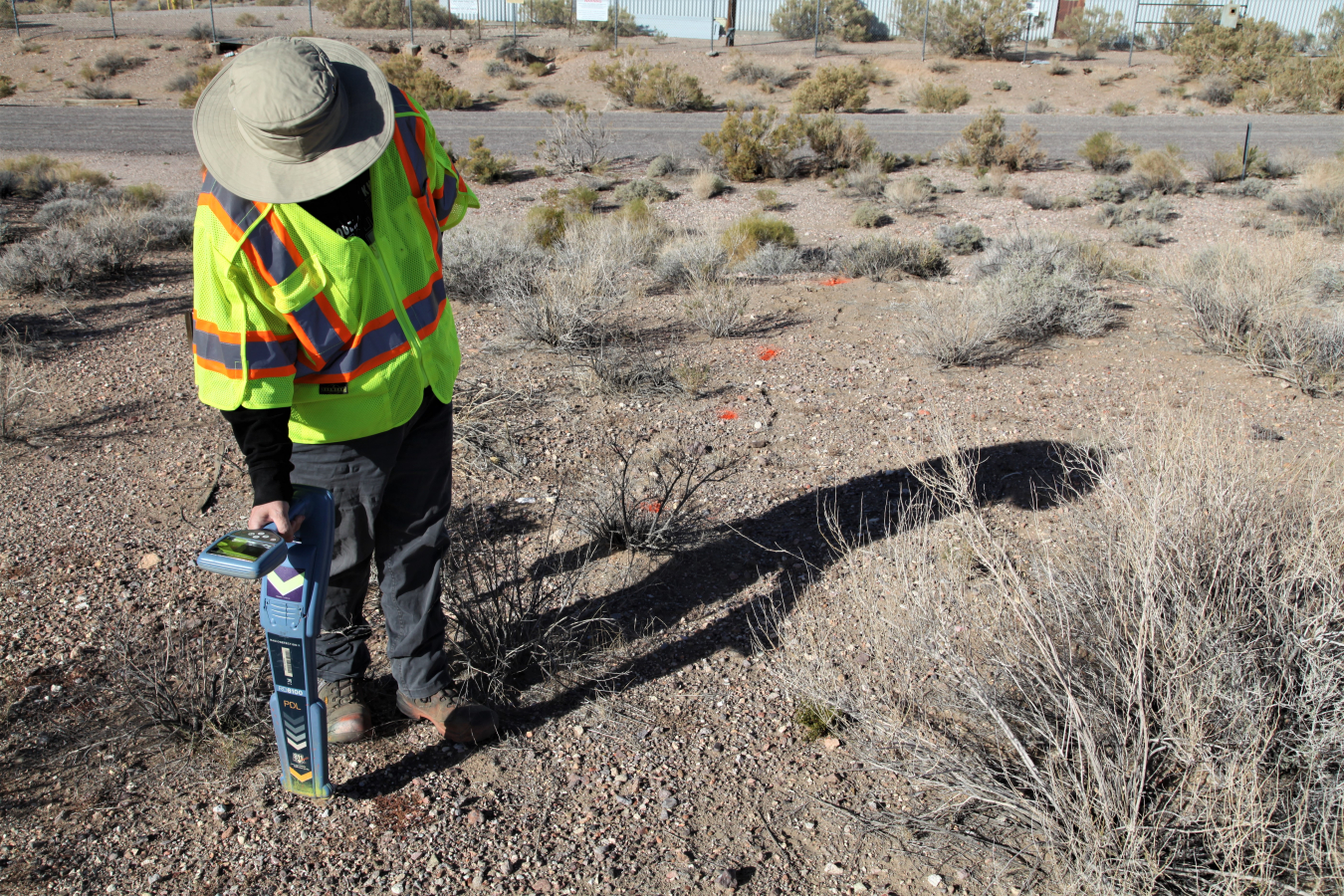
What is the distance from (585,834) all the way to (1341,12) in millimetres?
50115

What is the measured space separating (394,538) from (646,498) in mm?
1515

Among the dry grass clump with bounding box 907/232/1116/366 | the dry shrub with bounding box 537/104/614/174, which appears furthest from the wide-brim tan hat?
the dry shrub with bounding box 537/104/614/174

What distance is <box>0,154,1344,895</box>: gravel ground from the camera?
87.1 inches

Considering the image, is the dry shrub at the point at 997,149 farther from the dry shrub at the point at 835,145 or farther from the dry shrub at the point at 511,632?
the dry shrub at the point at 511,632

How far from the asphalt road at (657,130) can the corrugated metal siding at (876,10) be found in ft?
67.2

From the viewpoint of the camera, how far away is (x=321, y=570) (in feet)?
7.18

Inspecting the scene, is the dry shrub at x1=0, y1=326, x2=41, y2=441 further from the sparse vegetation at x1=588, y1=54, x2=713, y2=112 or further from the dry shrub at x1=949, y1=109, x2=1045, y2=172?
the sparse vegetation at x1=588, y1=54, x2=713, y2=112

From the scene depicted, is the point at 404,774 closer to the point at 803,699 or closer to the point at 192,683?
the point at 192,683

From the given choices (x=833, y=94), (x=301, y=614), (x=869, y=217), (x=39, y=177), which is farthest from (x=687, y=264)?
(x=833, y=94)

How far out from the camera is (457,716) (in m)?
2.56

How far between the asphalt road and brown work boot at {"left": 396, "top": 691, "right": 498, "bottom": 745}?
1552 centimetres

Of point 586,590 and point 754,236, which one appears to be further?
point 754,236

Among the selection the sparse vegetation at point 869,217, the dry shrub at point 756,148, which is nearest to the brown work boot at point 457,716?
the sparse vegetation at point 869,217

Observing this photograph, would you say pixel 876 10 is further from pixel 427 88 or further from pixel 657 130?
pixel 657 130
